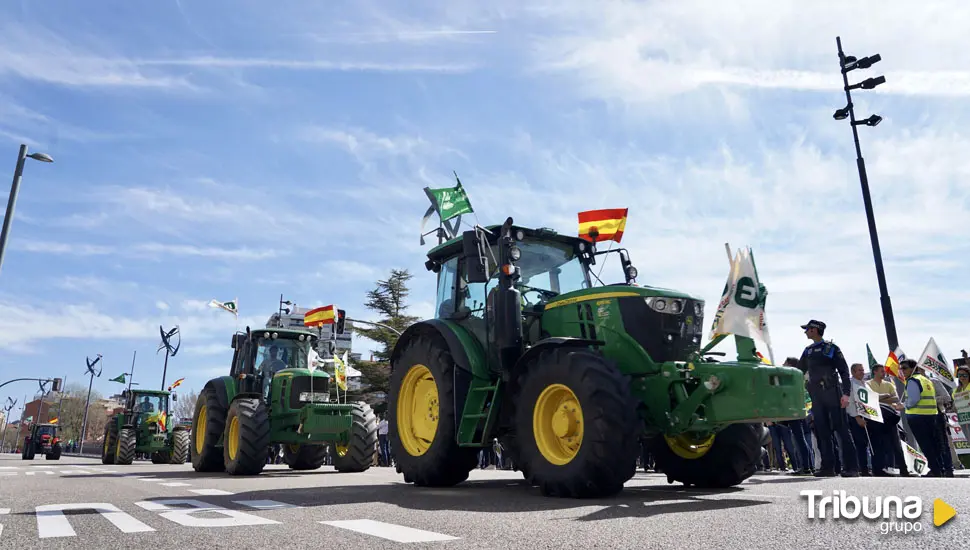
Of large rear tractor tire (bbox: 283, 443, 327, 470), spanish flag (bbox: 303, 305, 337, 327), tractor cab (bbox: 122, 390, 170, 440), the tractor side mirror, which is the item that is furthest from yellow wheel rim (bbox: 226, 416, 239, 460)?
tractor cab (bbox: 122, 390, 170, 440)

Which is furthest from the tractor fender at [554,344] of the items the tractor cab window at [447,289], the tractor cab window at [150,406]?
the tractor cab window at [150,406]

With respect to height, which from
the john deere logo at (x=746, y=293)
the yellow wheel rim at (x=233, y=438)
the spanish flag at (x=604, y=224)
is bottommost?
the yellow wheel rim at (x=233, y=438)

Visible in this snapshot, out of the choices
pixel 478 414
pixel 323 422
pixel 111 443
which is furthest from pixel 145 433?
pixel 478 414

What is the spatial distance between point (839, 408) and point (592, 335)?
421 centimetres

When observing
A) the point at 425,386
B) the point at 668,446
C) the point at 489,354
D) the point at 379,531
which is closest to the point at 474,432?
the point at 489,354

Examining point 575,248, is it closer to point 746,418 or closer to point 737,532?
point 746,418

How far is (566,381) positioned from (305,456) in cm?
997

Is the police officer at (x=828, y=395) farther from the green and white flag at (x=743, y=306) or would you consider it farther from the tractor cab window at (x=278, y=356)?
the tractor cab window at (x=278, y=356)

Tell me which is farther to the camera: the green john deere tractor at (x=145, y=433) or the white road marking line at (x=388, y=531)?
the green john deere tractor at (x=145, y=433)

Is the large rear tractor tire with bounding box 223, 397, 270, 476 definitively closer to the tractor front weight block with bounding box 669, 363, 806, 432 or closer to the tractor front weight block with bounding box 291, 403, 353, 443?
the tractor front weight block with bounding box 291, 403, 353, 443

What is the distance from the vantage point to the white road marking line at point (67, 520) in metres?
4.06

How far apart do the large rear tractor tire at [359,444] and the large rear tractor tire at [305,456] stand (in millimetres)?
1643

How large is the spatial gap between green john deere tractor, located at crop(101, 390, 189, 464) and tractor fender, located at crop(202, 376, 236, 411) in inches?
318

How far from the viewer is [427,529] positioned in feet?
12.9
